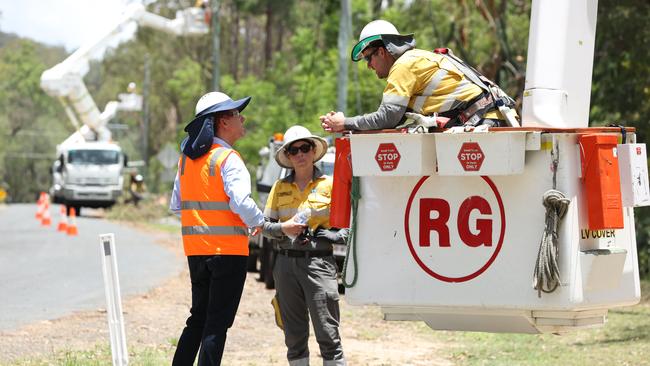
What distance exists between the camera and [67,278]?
64.4 ft

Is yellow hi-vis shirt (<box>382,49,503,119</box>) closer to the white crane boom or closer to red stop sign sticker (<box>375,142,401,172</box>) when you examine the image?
red stop sign sticker (<box>375,142,401,172</box>)

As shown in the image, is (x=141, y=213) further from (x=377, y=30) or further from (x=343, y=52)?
(x=377, y=30)

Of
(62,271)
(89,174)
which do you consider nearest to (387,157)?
(62,271)

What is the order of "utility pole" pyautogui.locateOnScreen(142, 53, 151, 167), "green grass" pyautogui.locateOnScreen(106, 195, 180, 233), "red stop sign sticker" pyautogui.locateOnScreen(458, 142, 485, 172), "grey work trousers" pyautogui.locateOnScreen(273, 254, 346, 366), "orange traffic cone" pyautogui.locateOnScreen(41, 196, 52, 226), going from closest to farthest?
"red stop sign sticker" pyautogui.locateOnScreen(458, 142, 485, 172)
"grey work trousers" pyautogui.locateOnScreen(273, 254, 346, 366)
"orange traffic cone" pyautogui.locateOnScreen(41, 196, 52, 226)
"green grass" pyautogui.locateOnScreen(106, 195, 180, 233)
"utility pole" pyautogui.locateOnScreen(142, 53, 151, 167)

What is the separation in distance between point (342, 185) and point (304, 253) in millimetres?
1536

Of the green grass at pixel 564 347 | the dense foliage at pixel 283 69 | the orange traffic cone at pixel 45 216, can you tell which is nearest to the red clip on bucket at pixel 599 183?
the green grass at pixel 564 347

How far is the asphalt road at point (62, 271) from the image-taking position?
15.3 metres

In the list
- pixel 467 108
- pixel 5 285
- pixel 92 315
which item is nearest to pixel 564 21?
pixel 467 108

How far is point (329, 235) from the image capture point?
8531 mm

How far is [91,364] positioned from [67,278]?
403 inches

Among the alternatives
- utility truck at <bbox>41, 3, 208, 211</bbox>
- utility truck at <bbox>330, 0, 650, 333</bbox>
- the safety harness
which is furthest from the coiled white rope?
utility truck at <bbox>41, 3, 208, 211</bbox>

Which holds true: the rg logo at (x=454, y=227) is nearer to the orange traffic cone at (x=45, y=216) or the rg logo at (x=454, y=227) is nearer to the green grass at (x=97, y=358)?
the green grass at (x=97, y=358)

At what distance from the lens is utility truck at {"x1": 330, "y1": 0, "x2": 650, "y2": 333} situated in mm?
6453

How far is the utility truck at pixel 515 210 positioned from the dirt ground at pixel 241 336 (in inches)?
155
